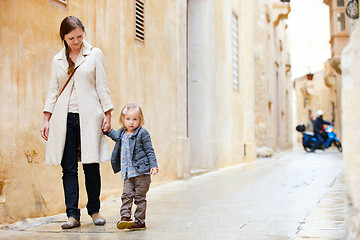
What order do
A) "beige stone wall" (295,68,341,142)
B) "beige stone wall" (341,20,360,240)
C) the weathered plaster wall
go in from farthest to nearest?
"beige stone wall" (295,68,341,142)
the weathered plaster wall
"beige stone wall" (341,20,360,240)

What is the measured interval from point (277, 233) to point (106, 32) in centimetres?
356

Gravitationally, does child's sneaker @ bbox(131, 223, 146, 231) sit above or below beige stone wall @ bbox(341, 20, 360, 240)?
below

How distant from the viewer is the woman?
4.32 metres

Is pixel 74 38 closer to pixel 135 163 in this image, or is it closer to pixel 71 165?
pixel 71 165

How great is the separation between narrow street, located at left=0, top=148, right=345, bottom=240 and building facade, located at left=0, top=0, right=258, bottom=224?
0.48 meters

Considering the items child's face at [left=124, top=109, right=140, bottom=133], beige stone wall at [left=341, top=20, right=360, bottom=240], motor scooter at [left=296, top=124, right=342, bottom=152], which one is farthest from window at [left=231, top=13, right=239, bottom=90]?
beige stone wall at [left=341, top=20, right=360, bottom=240]

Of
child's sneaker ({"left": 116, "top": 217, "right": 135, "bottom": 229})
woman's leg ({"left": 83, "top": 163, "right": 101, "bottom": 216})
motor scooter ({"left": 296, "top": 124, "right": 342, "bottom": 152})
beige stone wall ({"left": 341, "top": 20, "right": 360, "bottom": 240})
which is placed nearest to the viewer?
beige stone wall ({"left": 341, "top": 20, "right": 360, "bottom": 240})

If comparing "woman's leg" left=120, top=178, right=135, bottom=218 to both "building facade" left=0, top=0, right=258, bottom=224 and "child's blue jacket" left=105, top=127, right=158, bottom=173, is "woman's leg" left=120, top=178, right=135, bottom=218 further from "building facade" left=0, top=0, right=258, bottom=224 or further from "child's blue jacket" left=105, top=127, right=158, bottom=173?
"building facade" left=0, top=0, right=258, bottom=224

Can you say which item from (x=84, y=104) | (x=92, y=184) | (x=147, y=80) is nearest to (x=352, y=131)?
(x=84, y=104)

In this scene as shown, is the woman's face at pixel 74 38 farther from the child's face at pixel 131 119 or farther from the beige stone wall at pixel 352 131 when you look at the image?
the beige stone wall at pixel 352 131

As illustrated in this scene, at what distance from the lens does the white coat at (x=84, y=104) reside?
14.1 feet

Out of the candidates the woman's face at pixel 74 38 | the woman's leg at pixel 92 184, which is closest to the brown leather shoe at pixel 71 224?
the woman's leg at pixel 92 184

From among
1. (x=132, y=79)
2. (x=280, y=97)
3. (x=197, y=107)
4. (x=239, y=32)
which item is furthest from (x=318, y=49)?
(x=132, y=79)

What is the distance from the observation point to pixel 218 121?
12102mm
